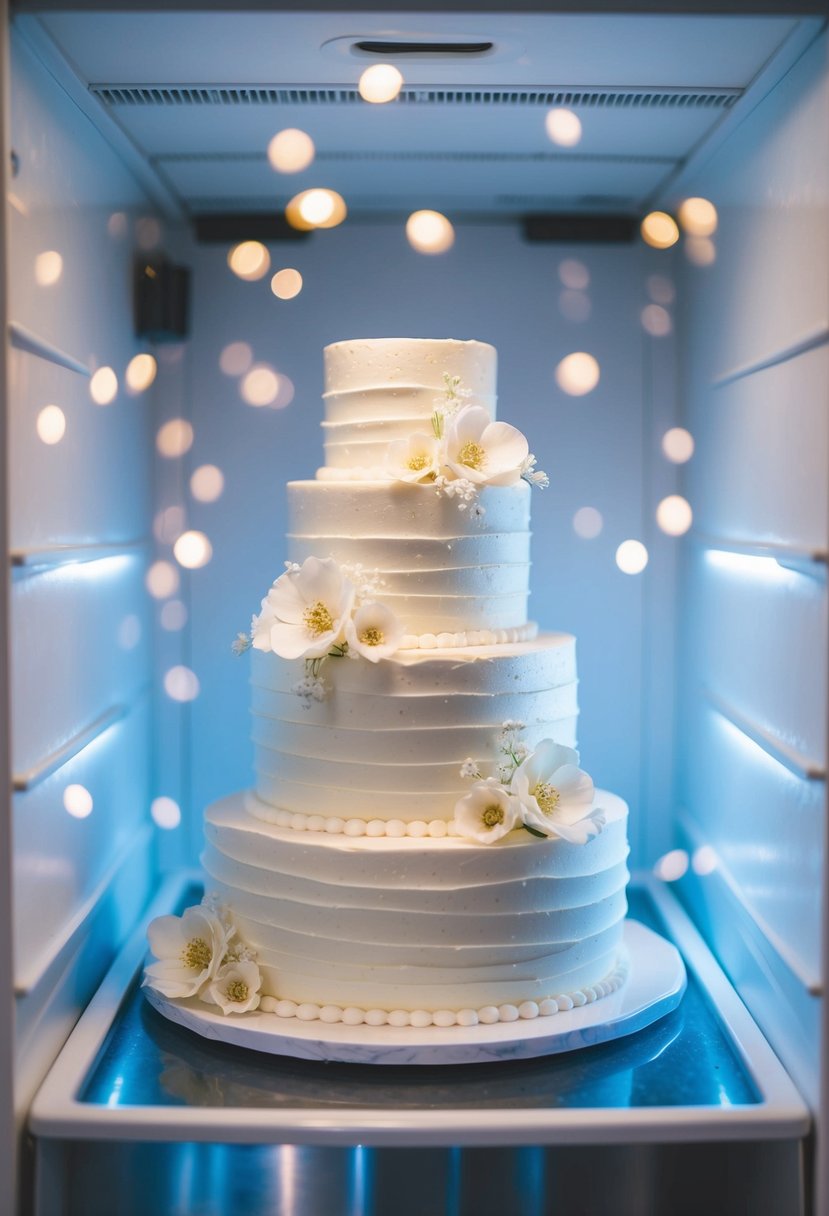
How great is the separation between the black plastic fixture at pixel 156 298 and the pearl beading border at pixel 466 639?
1050 mm

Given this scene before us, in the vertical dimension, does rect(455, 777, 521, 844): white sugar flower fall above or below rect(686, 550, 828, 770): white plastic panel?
below

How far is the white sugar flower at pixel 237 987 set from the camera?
1.96 meters

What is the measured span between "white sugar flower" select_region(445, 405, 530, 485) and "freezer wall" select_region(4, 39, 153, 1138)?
2.23 feet

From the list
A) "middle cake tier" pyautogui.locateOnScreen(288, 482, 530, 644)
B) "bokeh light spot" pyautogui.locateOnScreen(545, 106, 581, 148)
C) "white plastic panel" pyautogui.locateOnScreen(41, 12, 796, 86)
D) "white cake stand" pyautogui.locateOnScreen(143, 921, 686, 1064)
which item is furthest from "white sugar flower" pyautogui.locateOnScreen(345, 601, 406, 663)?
"bokeh light spot" pyautogui.locateOnScreen(545, 106, 581, 148)

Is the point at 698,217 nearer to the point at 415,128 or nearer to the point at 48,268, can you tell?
the point at 415,128

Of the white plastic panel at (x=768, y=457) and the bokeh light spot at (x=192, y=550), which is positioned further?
the bokeh light spot at (x=192, y=550)

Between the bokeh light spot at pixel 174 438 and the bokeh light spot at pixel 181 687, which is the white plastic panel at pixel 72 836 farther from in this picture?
the bokeh light spot at pixel 174 438

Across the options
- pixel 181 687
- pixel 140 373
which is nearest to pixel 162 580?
pixel 181 687

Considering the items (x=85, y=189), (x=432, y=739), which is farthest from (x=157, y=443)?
(x=432, y=739)

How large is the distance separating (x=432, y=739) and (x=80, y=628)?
0.69 m

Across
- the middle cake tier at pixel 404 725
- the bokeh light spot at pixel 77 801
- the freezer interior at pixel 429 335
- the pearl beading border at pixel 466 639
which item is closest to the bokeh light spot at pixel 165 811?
the freezer interior at pixel 429 335

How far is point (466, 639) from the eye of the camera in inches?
80.8

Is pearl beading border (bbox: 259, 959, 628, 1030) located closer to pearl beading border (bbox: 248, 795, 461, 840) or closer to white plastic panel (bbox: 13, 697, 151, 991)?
pearl beading border (bbox: 248, 795, 461, 840)

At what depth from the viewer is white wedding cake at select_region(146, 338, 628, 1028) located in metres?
1.92
